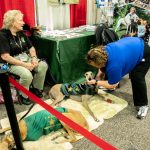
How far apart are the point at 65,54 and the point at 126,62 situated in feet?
3.34

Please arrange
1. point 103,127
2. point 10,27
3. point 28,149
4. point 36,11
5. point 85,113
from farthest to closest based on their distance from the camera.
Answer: point 36,11
point 10,27
point 85,113
point 103,127
point 28,149

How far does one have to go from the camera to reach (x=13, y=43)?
2582mm

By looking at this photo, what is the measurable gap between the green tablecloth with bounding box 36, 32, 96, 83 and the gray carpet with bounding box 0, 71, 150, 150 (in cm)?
71

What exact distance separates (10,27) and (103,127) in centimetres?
154

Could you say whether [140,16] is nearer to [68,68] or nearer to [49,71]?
[68,68]

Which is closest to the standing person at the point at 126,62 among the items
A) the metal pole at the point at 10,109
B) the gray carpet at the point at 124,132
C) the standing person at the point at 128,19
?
the gray carpet at the point at 124,132

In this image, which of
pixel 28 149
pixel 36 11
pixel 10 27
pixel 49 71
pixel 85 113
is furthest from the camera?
pixel 36 11

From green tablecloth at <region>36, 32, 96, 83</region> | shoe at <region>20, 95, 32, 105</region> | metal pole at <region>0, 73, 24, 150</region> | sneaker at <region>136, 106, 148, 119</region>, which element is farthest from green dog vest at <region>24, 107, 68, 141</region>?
green tablecloth at <region>36, 32, 96, 83</region>

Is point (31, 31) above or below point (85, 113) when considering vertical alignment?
above

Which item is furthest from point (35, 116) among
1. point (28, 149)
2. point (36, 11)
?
point (36, 11)

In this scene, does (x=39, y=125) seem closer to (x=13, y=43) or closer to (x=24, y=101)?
(x=24, y=101)

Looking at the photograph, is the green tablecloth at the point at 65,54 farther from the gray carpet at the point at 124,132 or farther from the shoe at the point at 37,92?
the gray carpet at the point at 124,132

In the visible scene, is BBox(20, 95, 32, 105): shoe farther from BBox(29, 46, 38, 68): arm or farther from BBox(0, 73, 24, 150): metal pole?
BBox(0, 73, 24, 150): metal pole

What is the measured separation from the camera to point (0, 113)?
95.7 inches
